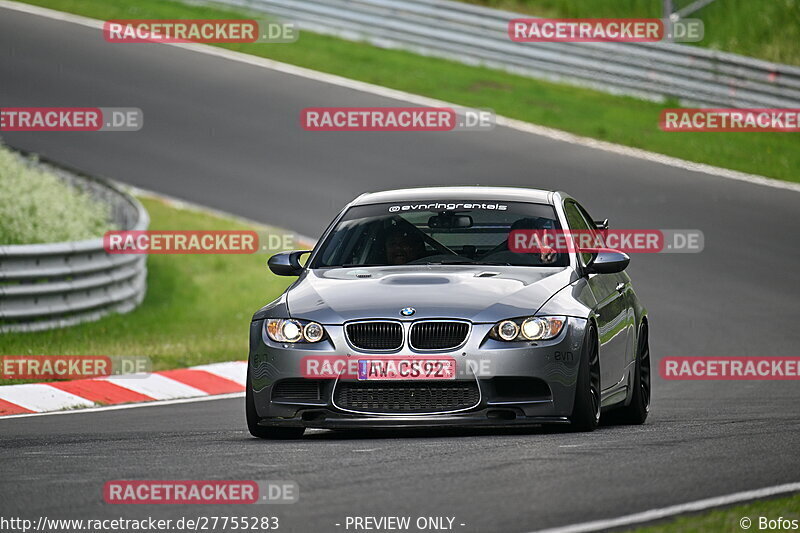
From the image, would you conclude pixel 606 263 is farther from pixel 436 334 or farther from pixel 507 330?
pixel 436 334

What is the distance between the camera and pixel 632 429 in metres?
9.71

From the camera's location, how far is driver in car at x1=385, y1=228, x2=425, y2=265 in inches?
399

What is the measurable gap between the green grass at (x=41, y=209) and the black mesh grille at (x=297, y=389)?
9365 mm

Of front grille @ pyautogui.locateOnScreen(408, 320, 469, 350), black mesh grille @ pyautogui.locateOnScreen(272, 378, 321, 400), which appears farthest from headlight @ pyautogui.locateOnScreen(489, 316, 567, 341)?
black mesh grille @ pyautogui.locateOnScreen(272, 378, 321, 400)

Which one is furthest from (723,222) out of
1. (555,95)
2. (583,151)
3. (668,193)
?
(555,95)

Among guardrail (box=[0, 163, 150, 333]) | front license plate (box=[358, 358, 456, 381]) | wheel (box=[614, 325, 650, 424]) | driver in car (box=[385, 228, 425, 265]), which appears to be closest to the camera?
front license plate (box=[358, 358, 456, 381])

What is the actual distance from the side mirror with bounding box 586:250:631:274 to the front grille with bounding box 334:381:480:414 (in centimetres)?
144

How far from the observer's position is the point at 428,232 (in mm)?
10297

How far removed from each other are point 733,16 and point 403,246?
22838 mm

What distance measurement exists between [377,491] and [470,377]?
1.83m
